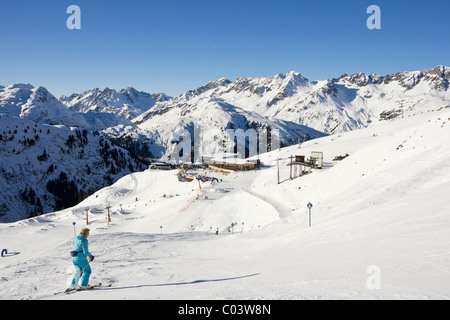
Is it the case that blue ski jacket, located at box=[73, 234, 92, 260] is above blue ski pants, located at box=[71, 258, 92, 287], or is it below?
above

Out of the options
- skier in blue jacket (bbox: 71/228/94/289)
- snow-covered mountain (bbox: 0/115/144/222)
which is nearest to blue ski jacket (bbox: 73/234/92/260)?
skier in blue jacket (bbox: 71/228/94/289)

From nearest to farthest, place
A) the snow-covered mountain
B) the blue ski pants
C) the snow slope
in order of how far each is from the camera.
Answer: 1. the snow slope
2. the blue ski pants
3. the snow-covered mountain

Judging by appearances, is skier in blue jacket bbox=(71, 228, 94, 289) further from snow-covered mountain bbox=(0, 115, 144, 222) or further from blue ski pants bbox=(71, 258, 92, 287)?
snow-covered mountain bbox=(0, 115, 144, 222)

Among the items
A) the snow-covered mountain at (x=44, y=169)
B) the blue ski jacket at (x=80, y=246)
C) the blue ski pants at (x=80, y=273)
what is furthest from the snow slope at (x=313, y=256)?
the snow-covered mountain at (x=44, y=169)

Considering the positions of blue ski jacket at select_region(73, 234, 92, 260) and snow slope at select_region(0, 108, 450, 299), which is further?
blue ski jacket at select_region(73, 234, 92, 260)

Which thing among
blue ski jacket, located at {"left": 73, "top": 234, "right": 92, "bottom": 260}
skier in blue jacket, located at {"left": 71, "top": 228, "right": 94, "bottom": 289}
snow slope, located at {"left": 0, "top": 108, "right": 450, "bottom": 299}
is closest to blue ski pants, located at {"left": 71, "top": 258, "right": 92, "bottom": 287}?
skier in blue jacket, located at {"left": 71, "top": 228, "right": 94, "bottom": 289}

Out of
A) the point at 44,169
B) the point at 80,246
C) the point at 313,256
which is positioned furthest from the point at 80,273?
the point at 44,169

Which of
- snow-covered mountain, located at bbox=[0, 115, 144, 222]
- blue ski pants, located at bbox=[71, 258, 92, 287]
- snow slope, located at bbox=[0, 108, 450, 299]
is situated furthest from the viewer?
snow-covered mountain, located at bbox=[0, 115, 144, 222]

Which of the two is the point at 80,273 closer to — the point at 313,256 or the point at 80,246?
the point at 80,246

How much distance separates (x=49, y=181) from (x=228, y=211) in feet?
516

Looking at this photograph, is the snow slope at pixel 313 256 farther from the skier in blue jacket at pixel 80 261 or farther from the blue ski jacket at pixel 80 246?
the blue ski jacket at pixel 80 246

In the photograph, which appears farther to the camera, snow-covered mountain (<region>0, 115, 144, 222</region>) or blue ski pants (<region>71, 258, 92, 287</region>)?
snow-covered mountain (<region>0, 115, 144, 222</region>)

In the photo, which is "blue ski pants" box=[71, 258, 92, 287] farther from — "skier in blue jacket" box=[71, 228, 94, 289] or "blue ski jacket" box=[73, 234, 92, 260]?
"blue ski jacket" box=[73, 234, 92, 260]
